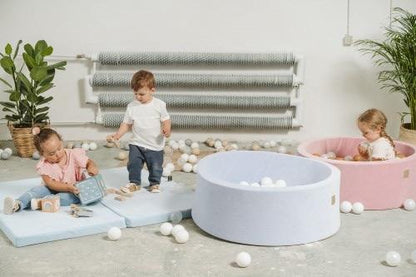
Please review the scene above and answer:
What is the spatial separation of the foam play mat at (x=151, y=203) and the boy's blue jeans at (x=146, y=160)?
0.24ft

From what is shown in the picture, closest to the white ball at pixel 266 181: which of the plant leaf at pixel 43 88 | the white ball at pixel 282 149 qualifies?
the white ball at pixel 282 149

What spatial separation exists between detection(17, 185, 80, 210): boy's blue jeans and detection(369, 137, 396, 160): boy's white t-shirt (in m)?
1.69

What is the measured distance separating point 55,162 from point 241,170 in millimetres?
1004

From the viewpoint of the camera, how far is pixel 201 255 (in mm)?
2637

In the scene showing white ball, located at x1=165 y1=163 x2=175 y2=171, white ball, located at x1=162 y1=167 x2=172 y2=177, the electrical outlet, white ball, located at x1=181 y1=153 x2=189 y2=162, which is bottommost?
white ball, located at x1=162 y1=167 x2=172 y2=177

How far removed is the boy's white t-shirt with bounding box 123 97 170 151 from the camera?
11.3 ft

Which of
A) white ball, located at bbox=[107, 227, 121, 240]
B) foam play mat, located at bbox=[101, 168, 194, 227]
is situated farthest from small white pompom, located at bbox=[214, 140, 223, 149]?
white ball, located at bbox=[107, 227, 121, 240]

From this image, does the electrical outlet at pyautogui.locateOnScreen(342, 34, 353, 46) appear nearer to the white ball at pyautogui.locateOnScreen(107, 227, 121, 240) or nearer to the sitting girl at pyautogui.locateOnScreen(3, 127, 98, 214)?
the sitting girl at pyautogui.locateOnScreen(3, 127, 98, 214)

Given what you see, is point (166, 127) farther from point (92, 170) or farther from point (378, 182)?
point (378, 182)

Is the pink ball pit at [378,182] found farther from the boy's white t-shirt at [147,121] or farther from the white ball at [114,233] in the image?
the white ball at [114,233]

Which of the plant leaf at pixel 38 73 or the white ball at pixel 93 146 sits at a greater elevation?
the plant leaf at pixel 38 73

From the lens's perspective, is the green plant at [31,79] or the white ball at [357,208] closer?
the white ball at [357,208]

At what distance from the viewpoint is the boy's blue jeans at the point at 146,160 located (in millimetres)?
3459

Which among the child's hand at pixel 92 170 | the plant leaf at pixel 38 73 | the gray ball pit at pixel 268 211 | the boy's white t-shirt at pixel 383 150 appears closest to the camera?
the gray ball pit at pixel 268 211
